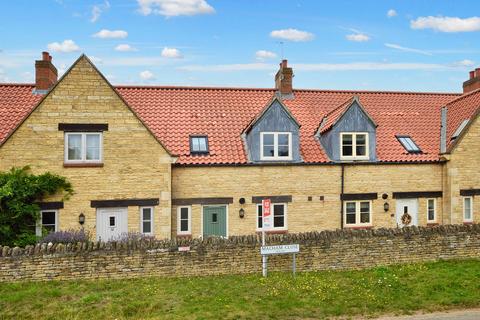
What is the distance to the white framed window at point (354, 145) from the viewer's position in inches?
846

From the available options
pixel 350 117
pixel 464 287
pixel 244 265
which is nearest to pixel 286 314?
pixel 244 265

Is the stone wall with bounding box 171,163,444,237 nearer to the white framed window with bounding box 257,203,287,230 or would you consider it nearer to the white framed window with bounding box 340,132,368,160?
the white framed window with bounding box 257,203,287,230

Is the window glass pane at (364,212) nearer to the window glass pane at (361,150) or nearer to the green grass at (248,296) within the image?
the window glass pane at (361,150)

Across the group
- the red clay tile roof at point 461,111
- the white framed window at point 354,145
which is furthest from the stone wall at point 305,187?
the red clay tile roof at point 461,111

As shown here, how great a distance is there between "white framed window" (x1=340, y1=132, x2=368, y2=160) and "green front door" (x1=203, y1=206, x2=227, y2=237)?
6.99 metres

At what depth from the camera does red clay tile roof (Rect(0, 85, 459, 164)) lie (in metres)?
20.9

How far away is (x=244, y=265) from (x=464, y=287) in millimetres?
7212

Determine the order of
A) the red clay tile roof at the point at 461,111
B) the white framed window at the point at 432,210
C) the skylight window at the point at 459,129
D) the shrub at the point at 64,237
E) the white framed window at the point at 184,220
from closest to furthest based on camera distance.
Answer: the shrub at the point at 64,237
the white framed window at the point at 184,220
the white framed window at the point at 432,210
the skylight window at the point at 459,129
the red clay tile roof at the point at 461,111

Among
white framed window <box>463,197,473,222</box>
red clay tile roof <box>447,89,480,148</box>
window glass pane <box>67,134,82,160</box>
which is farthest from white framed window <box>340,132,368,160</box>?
window glass pane <box>67,134,82,160</box>

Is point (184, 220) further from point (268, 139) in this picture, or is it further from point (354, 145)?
point (354, 145)

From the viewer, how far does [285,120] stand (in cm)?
2108

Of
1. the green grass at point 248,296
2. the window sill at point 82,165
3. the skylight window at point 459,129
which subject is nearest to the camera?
the green grass at point 248,296

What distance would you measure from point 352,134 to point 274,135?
4.32 meters

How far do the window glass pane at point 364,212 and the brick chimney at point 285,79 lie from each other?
8455 mm
